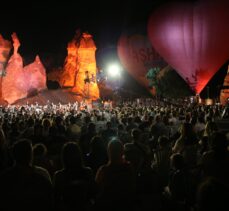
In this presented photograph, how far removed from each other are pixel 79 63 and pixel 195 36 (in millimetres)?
23642

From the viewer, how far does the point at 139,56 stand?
54375 mm

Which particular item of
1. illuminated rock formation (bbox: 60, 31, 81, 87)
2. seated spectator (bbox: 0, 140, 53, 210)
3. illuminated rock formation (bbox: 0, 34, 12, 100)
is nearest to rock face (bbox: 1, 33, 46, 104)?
illuminated rock formation (bbox: 0, 34, 12, 100)

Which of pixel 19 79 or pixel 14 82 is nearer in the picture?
pixel 14 82

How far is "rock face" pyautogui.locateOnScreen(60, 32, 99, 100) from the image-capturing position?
2217 inches

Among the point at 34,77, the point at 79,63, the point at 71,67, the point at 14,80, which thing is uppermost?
the point at 79,63

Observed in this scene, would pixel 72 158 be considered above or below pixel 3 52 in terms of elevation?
below

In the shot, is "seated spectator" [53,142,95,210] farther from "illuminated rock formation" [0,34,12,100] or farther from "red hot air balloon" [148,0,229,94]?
"illuminated rock formation" [0,34,12,100]

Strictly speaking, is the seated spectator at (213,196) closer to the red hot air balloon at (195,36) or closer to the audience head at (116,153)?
the audience head at (116,153)

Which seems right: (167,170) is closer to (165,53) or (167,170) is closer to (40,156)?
(40,156)

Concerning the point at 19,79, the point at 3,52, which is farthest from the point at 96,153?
the point at 3,52

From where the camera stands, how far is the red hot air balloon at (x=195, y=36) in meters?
35.1

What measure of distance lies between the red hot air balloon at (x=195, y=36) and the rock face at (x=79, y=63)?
18145 millimetres

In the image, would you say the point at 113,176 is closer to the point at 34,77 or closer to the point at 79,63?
the point at 34,77

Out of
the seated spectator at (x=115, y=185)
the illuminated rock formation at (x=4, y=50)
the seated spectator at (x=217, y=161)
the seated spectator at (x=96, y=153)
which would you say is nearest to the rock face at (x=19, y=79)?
the illuminated rock formation at (x=4, y=50)
